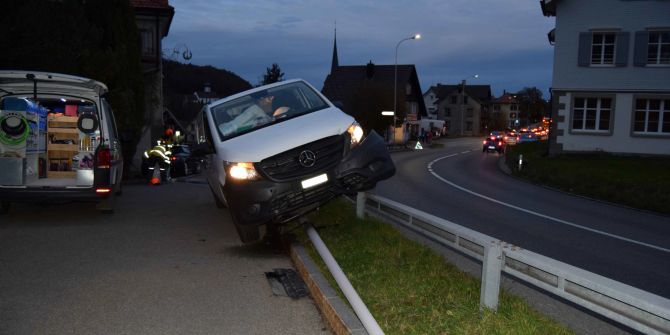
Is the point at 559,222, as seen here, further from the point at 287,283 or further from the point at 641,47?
the point at 641,47

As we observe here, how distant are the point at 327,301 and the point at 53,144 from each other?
8.17 meters

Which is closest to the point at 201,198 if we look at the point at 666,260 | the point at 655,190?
the point at 666,260

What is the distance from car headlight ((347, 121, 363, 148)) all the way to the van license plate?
645 millimetres

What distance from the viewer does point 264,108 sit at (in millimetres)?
8516

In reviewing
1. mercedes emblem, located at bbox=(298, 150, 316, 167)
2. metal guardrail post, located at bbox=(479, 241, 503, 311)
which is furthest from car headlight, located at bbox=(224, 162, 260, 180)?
metal guardrail post, located at bbox=(479, 241, 503, 311)

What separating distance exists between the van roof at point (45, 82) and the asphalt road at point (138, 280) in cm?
227

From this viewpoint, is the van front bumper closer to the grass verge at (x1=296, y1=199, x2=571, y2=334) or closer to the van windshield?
the grass verge at (x1=296, y1=199, x2=571, y2=334)

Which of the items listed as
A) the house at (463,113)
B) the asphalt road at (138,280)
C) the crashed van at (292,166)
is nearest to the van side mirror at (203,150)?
the crashed van at (292,166)

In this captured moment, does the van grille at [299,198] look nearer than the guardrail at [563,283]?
No

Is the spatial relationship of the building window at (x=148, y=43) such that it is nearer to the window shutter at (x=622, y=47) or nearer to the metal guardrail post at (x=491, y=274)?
the window shutter at (x=622, y=47)

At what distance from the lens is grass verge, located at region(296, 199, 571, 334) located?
4.50m

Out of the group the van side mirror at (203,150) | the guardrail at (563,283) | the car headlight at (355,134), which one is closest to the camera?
the guardrail at (563,283)

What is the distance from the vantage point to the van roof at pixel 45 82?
945 centimetres

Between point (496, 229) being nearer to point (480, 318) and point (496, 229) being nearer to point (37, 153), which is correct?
point (480, 318)
